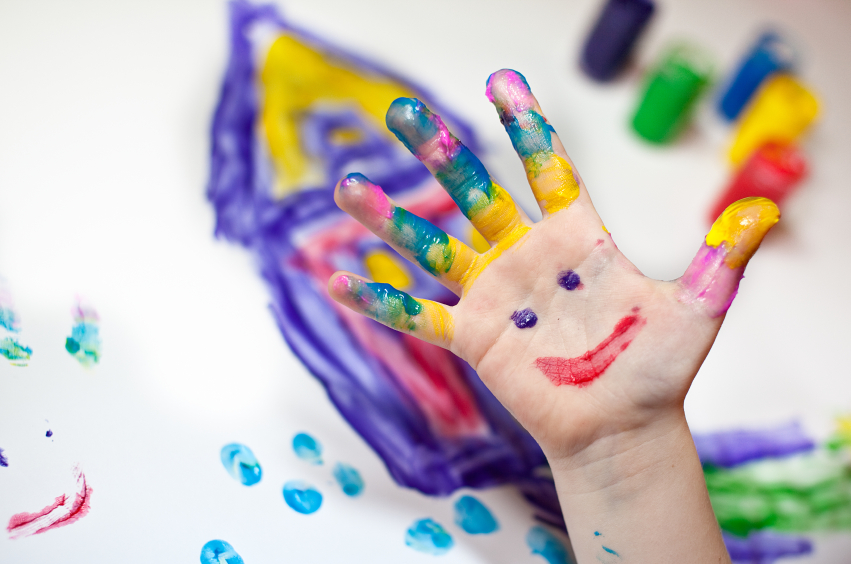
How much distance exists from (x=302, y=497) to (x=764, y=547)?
566mm

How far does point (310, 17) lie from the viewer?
0.91m

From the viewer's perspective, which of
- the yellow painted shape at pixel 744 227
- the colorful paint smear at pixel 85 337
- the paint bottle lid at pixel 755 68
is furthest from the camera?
the paint bottle lid at pixel 755 68

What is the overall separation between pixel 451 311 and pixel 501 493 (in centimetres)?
23

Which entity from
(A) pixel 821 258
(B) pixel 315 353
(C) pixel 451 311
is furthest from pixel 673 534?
(A) pixel 821 258

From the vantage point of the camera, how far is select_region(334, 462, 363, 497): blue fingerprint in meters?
0.64

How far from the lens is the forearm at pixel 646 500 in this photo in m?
0.58

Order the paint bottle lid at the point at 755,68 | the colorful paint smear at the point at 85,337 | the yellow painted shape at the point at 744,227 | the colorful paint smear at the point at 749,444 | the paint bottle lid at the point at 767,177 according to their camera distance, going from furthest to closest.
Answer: the paint bottle lid at the point at 755,68 → the paint bottle lid at the point at 767,177 → the colorful paint smear at the point at 749,444 → the colorful paint smear at the point at 85,337 → the yellow painted shape at the point at 744,227

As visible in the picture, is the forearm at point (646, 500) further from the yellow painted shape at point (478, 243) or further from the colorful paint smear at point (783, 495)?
the yellow painted shape at point (478, 243)

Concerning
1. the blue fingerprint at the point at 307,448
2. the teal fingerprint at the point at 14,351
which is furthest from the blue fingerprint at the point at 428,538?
the teal fingerprint at the point at 14,351

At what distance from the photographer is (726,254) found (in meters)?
0.54

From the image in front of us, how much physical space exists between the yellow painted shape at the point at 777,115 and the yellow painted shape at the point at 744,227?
1.65 ft

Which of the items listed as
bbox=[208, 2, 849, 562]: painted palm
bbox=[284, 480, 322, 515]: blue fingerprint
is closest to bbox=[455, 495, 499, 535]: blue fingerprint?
bbox=[208, 2, 849, 562]: painted palm

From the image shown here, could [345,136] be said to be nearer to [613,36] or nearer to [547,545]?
[613,36]

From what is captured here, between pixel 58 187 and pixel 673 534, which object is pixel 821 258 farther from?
pixel 58 187
